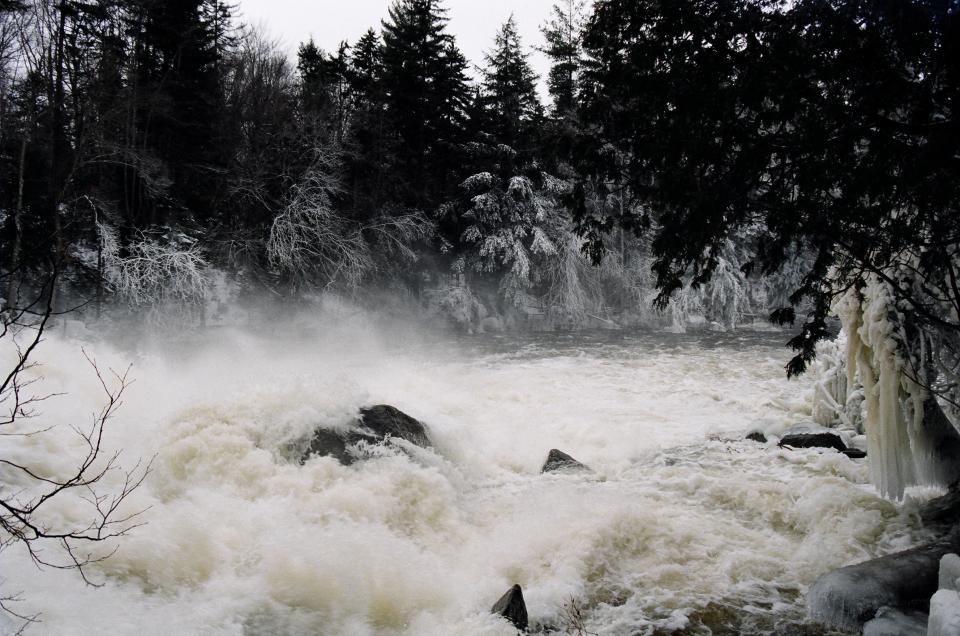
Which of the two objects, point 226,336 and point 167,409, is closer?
point 167,409

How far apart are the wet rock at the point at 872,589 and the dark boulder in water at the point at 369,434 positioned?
185 inches

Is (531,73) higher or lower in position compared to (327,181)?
higher

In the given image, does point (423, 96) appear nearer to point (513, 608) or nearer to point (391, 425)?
point (391, 425)

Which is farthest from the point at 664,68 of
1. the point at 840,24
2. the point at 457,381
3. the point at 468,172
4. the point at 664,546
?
the point at 468,172

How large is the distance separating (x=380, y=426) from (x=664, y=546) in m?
3.72

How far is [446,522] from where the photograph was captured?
19.3 feet

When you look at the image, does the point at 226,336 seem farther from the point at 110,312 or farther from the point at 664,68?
the point at 664,68

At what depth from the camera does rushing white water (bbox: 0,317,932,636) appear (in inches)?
163

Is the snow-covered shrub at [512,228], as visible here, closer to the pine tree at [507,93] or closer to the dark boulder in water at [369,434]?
the pine tree at [507,93]

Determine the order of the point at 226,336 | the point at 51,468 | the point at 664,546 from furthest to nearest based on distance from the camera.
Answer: the point at 226,336, the point at 51,468, the point at 664,546

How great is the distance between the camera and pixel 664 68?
4.43 m

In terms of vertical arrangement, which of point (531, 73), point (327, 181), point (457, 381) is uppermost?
point (531, 73)

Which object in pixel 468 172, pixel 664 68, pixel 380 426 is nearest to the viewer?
pixel 664 68

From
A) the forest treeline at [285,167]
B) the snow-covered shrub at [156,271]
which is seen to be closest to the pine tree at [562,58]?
the forest treeline at [285,167]
